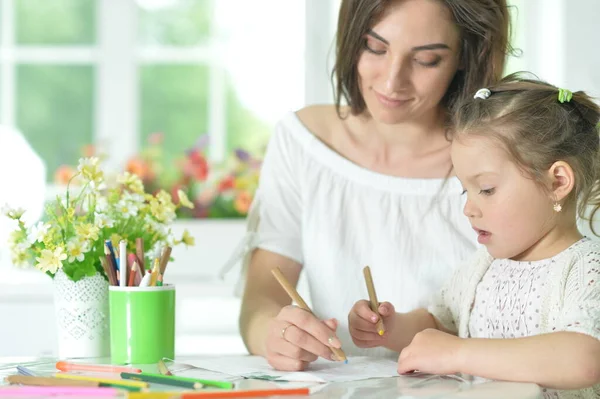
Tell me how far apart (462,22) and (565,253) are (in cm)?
55

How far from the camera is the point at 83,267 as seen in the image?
1476mm

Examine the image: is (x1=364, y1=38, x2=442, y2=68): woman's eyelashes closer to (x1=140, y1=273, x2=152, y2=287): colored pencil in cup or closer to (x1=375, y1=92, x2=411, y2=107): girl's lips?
(x1=375, y1=92, x2=411, y2=107): girl's lips

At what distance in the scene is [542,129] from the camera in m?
1.43

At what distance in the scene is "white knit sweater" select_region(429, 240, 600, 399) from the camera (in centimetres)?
123

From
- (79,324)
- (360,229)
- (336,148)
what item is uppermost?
(336,148)

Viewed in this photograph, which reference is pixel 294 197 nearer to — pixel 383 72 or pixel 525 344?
pixel 383 72

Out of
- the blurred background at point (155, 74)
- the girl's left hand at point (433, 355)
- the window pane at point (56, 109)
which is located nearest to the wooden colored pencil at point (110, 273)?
the girl's left hand at point (433, 355)

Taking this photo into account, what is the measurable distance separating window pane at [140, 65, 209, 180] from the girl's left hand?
271 cm

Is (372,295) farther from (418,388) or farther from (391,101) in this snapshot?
(391,101)

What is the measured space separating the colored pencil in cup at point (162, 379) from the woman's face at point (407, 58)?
754mm

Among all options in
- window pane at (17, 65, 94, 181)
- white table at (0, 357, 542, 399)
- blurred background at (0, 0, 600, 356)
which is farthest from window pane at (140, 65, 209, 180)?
white table at (0, 357, 542, 399)

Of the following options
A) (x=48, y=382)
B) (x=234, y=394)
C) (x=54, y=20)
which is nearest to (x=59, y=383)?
(x=48, y=382)

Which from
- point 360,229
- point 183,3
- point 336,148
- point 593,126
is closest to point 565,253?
point 593,126

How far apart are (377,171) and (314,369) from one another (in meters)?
0.68
